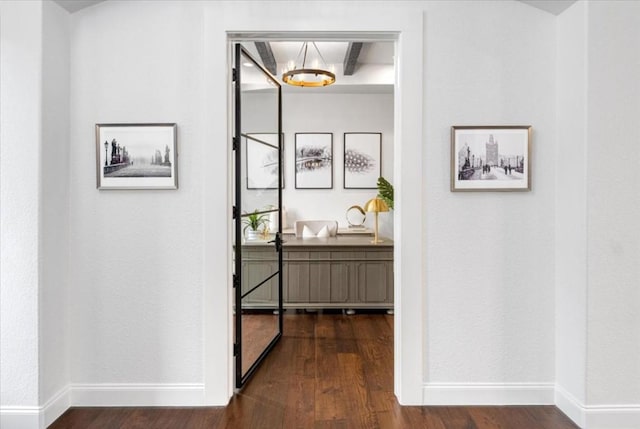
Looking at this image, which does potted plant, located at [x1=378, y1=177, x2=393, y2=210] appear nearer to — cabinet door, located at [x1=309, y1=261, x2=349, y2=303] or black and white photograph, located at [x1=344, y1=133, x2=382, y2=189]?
black and white photograph, located at [x1=344, y1=133, x2=382, y2=189]

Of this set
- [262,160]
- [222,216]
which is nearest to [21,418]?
[222,216]

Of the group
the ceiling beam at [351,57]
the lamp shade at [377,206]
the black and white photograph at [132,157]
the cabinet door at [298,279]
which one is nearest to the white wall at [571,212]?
the ceiling beam at [351,57]

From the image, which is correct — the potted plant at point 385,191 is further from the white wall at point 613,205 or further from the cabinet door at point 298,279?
the white wall at point 613,205

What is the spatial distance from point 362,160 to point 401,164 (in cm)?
311

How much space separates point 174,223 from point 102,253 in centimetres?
50

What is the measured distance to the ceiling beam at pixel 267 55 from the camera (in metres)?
4.59

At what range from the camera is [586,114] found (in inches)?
100

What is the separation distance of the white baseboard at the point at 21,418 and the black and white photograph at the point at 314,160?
3.92m

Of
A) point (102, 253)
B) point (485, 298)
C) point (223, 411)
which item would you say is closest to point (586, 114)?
point (485, 298)

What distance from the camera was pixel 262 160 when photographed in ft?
12.2

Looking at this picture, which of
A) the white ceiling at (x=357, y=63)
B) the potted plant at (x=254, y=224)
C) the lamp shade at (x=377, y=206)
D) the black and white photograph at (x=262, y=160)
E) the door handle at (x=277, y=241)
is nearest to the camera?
the potted plant at (x=254, y=224)

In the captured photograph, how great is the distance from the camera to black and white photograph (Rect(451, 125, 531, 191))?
9.30 feet

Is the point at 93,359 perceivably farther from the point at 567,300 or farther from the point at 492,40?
the point at 492,40

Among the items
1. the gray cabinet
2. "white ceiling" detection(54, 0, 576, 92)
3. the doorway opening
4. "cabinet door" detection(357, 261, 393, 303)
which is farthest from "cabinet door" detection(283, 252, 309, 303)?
"white ceiling" detection(54, 0, 576, 92)
